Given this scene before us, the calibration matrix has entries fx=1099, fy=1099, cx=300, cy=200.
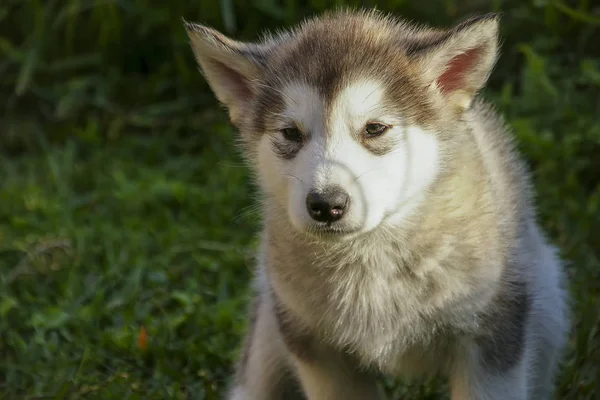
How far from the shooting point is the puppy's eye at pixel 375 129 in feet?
12.8

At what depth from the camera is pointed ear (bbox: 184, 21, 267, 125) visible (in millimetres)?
4199

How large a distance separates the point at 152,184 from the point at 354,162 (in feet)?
11.0

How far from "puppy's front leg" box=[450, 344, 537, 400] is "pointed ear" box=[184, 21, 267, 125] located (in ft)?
4.31

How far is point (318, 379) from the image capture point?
13.8 feet

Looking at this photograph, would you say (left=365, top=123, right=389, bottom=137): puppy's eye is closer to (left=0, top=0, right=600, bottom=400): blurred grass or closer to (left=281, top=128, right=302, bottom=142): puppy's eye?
(left=281, top=128, right=302, bottom=142): puppy's eye

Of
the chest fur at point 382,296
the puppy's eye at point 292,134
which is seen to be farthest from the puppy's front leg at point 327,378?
the puppy's eye at point 292,134

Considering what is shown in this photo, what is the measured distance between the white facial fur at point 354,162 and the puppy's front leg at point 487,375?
57 centimetres

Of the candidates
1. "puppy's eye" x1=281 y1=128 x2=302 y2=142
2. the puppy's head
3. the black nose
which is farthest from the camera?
"puppy's eye" x1=281 y1=128 x2=302 y2=142

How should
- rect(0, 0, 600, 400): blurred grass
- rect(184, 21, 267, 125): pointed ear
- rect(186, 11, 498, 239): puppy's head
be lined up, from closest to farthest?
rect(186, 11, 498, 239): puppy's head < rect(184, 21, 267, 125): pointed ear < rect(0, 0, 600, 400): blurred grass

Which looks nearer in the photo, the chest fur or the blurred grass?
the chest fur

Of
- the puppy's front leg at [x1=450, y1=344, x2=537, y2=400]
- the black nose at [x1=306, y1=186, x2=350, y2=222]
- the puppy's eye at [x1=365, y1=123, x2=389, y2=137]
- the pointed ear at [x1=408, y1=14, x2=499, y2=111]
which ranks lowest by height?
the puppy's front leg at [x1=450, y1=344, x2=537, y2=400]

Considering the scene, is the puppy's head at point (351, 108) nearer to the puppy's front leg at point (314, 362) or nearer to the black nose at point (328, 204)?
the black nose at point (328, 204)

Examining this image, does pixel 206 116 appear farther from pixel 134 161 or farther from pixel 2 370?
pixel 2 370

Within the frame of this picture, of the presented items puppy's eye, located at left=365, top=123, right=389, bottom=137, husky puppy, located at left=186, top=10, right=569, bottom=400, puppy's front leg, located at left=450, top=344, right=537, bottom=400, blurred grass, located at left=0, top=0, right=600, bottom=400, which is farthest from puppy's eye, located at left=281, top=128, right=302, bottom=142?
blurred grass, located at left=0, top=0, right=600, bottom=400
